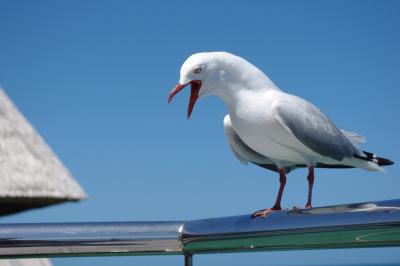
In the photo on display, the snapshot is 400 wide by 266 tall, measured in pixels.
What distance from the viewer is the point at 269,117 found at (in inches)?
79.0

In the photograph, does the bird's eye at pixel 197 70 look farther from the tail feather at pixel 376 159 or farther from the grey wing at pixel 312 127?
the tail feather at pixel 376 159

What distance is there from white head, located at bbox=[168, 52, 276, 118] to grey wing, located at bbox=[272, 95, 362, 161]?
0.13 m

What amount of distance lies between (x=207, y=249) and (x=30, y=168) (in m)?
1.73

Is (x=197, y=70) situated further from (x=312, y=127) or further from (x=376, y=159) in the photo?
(x=376, y=159)

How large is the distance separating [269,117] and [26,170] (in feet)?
3.94

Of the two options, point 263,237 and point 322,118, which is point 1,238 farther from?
point 322,118

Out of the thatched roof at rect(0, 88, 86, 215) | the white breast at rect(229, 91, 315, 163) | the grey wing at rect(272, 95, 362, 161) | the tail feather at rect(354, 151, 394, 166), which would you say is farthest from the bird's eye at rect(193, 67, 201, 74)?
the thatched roof at rect(0, 88, 86, 215)

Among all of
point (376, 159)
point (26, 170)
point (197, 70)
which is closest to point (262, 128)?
point (197, 70)

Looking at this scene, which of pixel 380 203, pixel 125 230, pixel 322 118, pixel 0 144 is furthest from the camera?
pixel 0 144

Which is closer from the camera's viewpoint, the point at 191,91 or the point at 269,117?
the point at 269,117

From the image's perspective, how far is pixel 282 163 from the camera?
2189 mm

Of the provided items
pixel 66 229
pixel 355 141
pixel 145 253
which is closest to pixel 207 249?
pixel 145 253

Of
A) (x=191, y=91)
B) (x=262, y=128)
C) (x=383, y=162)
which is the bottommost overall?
(x=383, y=162)

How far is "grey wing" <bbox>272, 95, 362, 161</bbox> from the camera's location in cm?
202
